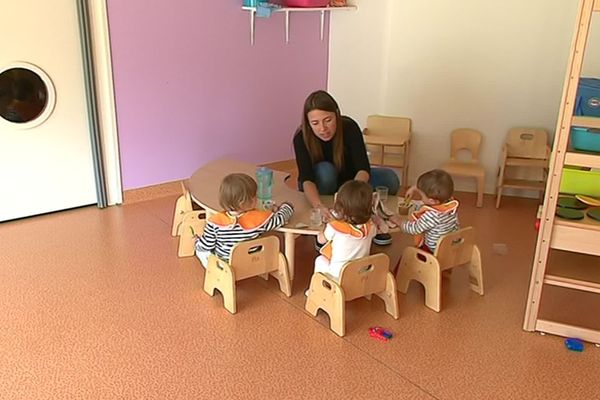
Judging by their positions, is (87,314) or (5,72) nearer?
(87,314)

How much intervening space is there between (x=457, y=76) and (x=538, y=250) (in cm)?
223

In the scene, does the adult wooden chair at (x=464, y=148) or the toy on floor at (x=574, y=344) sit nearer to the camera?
the toy on floor at (x=574, y=344)

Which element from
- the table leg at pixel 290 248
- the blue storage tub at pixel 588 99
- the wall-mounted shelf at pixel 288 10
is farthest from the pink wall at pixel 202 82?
the blue storage tub at pixel 588 99

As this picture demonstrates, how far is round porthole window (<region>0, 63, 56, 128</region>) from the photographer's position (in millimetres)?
3379

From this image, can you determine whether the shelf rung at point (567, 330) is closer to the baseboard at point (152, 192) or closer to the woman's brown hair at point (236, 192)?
the woman's brown hair at point (236, 192)

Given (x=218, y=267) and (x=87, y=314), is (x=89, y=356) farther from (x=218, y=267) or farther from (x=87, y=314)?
(x=218, y=267)

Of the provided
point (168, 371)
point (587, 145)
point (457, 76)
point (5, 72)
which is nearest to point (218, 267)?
point (168, 371)

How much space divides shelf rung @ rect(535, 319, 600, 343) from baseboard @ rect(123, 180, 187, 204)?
2564 mm

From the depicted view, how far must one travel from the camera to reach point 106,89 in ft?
12.1

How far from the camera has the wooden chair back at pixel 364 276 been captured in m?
2.37

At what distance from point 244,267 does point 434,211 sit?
0.91 meters

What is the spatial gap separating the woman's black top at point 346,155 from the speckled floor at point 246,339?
1.62 ft

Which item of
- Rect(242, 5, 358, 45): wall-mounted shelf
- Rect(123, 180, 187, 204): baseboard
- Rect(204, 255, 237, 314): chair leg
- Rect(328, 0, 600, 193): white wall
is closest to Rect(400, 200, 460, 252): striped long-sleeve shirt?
Rect(204, 255, 237, 314): chair leg

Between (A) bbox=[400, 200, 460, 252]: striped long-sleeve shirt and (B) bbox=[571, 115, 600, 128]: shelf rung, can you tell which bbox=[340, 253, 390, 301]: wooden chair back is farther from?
(B) bbox=[571, 115, 600, 128]: shelf rung
